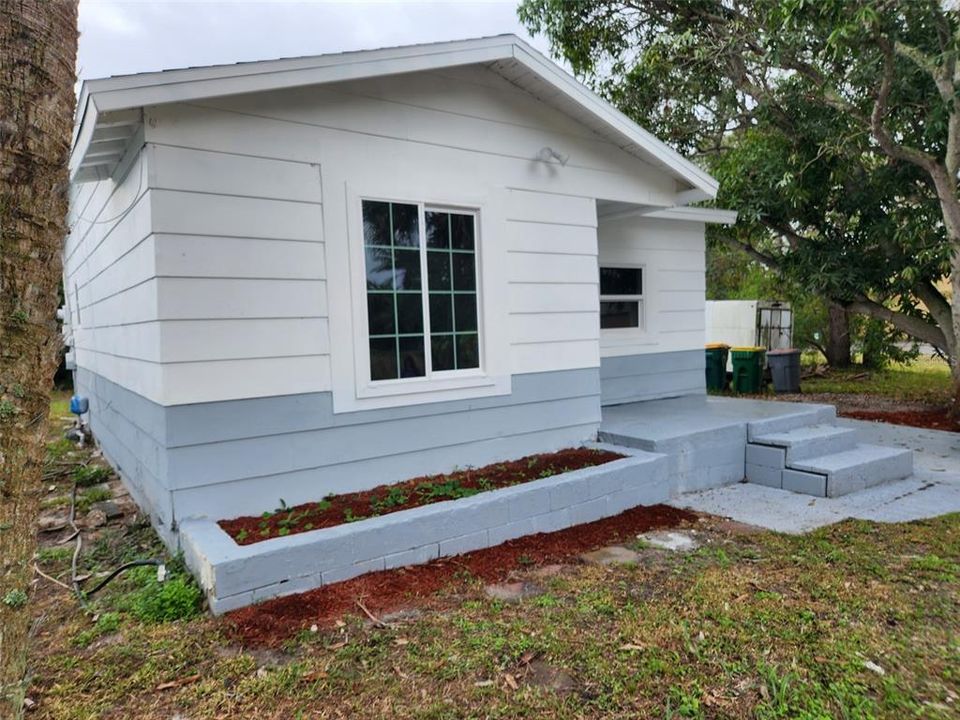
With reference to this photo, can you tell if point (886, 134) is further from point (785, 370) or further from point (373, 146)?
point (373, 146)

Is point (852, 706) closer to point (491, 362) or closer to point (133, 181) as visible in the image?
point (491, 362)

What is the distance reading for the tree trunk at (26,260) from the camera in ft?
5.76

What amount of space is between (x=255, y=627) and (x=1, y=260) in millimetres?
2268

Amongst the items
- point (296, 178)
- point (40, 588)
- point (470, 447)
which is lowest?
point (40, 588)

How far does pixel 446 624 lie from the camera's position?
3.25 metres

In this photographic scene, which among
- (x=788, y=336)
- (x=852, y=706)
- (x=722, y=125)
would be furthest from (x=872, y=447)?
(x=788, y=336)

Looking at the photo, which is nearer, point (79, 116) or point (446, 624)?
point (446, 624)

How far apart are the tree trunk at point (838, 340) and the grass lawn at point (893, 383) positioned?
0.41m

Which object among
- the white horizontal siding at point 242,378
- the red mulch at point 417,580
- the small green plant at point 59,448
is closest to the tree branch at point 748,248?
the red mulch at point 417,580

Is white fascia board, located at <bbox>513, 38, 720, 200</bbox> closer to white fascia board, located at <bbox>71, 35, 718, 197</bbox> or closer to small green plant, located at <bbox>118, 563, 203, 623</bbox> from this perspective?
white fascia board, located at <bbox>71, 35, 718, 197</bbox>

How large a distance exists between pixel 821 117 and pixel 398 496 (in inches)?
341

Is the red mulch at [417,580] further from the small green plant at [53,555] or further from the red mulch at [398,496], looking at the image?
the small green plant at [53,555]

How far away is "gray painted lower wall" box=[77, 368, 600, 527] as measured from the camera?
13.4ft

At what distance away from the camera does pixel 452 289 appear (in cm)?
522
